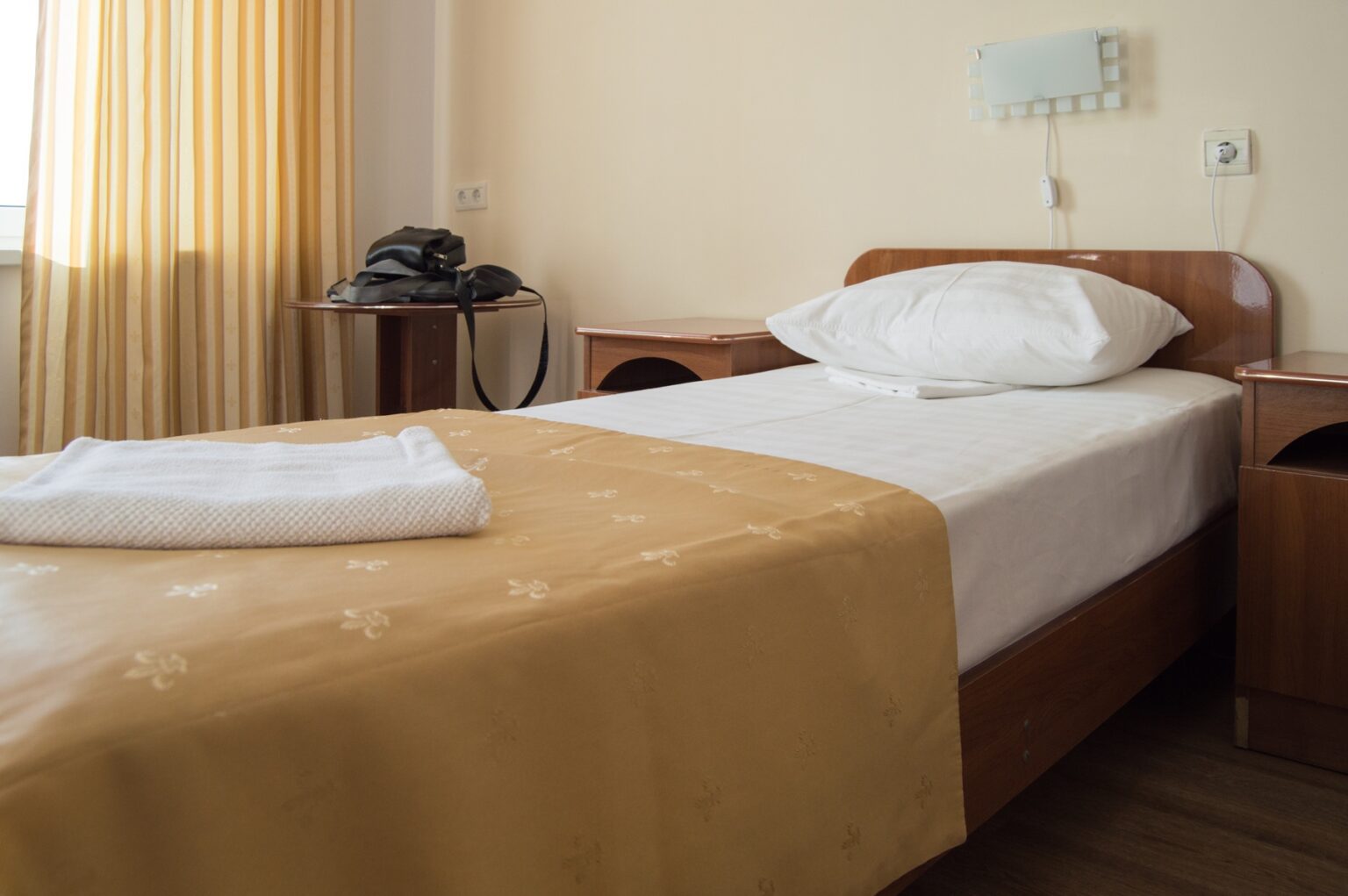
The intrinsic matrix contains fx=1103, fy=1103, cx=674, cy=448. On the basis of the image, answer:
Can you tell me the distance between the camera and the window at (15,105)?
2.86m

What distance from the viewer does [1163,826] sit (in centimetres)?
147

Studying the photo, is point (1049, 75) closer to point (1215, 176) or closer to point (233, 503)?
point (1215, 176)

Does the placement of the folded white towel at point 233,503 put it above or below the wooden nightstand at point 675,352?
below

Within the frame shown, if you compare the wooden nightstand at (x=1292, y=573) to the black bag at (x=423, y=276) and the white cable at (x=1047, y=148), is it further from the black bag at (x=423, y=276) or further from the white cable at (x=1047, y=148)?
the black bag at (x=423, y=276)

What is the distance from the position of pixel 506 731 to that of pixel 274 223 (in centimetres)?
275

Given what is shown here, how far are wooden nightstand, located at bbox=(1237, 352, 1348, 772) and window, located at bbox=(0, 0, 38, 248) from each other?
288cm

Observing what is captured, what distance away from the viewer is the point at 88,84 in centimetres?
276

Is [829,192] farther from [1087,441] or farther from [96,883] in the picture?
[96,883]

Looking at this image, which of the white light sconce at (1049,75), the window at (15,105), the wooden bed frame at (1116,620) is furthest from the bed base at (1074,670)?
the window at (15,105)

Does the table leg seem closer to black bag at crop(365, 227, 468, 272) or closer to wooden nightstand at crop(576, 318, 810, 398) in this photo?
black bag at crop(365, 227, 468, 272)

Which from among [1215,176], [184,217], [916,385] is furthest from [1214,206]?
[184,217]

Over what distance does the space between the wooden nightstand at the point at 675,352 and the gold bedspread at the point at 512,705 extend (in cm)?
128

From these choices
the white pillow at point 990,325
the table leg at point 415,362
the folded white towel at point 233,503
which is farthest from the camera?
the table leg at point 415,362

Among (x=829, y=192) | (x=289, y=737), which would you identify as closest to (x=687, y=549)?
(x=289, y=737)
